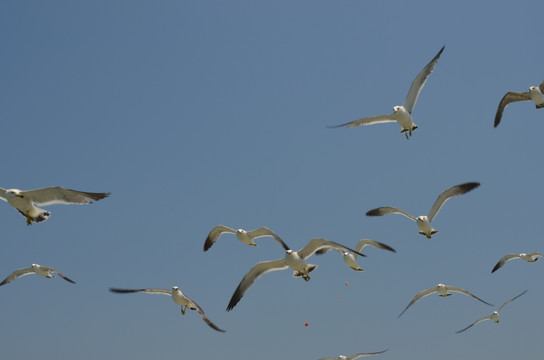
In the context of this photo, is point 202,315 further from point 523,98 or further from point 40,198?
point 523,98

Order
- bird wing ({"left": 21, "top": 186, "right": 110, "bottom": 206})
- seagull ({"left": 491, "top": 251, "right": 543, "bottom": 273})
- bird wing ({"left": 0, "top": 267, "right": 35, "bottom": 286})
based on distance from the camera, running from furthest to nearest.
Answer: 1. seagull ({"left": 491, "top": 251, "right": 543, "bottom": 273})
2. bird wing ({"left": 0, "top": 267, "right": 35, "bottom": 286})
3. bird wing ({"left": 21, "top": 186, "right": 110, "bottom": 206})

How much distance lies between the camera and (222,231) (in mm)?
25938

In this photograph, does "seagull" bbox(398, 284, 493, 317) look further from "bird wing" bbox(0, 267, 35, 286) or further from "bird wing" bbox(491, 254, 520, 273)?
"bird wing" bbox(0, 267, 35, 286)

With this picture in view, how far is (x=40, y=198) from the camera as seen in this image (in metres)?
18.9

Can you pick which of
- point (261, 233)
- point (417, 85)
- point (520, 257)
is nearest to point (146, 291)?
point (261, 233)

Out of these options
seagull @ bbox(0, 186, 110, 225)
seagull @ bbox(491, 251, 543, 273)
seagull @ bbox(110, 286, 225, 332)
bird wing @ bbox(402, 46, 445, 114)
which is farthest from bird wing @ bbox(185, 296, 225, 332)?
seagull @ bbox(491, 251, 543, 273)

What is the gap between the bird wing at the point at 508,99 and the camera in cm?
2525

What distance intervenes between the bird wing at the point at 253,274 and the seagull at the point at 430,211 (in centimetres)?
485

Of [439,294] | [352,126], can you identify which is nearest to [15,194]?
[352,126]

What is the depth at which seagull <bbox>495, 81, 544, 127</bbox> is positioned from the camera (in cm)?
2380

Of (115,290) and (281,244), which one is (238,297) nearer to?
(281,244)

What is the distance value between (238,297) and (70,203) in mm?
5885

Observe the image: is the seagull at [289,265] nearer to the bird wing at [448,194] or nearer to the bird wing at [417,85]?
the bird wing at [448,194]

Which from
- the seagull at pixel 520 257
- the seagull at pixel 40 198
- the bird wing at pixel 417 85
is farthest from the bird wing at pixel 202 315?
the seagull at pixel 520 257
